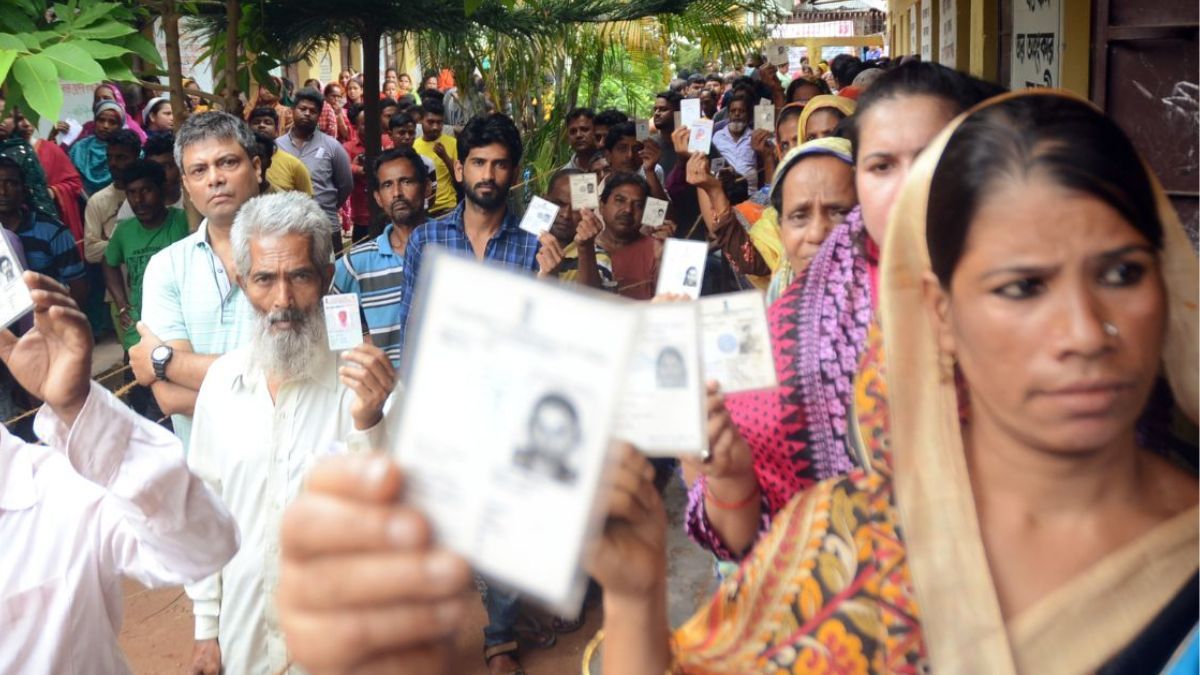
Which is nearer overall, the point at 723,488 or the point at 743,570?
the point at 743,570

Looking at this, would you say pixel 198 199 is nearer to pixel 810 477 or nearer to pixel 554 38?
pixel 810 477

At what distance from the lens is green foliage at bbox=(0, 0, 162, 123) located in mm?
2982

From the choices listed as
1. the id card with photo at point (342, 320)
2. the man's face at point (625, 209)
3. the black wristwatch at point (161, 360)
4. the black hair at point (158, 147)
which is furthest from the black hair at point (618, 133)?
the id card with photo at point (342, 320)

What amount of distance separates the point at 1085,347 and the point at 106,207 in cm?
637

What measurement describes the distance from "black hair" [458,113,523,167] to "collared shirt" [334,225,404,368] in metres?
0.58

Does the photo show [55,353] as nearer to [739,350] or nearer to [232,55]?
[739,350]

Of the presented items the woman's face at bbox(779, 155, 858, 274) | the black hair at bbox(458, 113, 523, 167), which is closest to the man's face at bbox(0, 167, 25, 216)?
the black hair at bbox(458, 113, 523, 167)

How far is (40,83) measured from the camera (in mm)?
2980

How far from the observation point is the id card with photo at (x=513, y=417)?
2.62 ft

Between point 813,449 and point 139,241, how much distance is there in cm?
Answer: 445

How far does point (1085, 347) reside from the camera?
3.96ft

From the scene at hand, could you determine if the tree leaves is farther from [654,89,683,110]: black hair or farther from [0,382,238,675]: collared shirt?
[654,89,683,110]: black hair

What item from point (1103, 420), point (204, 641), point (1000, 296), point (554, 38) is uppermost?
point (554, 38)

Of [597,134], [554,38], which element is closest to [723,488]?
[597,134]
